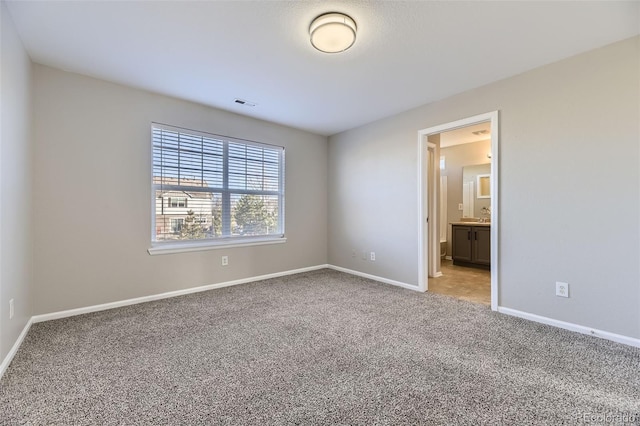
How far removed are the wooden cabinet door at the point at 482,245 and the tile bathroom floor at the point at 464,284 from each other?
192 mm

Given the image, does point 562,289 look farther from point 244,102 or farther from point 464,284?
point 244,102

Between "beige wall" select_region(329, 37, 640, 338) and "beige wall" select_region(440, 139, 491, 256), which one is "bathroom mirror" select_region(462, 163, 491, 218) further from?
"beige wall" select_region(329, 37, 640, 338)

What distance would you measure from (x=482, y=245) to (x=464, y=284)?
1290 millimetres

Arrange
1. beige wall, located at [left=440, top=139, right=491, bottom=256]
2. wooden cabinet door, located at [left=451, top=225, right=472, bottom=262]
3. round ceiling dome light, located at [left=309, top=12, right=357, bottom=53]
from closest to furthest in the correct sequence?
round ceiling dome light, located at [left=309, top=12, right=357, bottom=53], wooden cabinet door, located at [left=451, top=225, right=472, bottom=262], beige wall, located at [left=440, top=139, right=491, bottom=256]

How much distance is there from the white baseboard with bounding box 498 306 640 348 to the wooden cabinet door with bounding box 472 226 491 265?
2.19 metres

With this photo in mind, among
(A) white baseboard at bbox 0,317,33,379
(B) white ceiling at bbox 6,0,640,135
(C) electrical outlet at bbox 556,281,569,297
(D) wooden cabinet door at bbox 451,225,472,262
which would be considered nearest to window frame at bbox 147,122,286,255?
(B) white ceiling at bbox 6,0,640,135

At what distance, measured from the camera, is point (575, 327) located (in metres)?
2.41

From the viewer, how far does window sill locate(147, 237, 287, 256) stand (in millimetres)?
3301

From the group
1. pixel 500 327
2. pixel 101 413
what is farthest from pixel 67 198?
pixel 500 327

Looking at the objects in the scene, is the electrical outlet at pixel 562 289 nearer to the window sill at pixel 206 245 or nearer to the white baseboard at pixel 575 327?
the white baseboard at pixel 575 327

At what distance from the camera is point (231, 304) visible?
311 cm

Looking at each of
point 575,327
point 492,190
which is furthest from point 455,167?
point 575,327

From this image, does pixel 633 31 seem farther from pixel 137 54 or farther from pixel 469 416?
pixel 137 54

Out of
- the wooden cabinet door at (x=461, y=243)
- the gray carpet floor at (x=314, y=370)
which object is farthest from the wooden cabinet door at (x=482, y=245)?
the gray carpet floor at (x=314, y=370)
